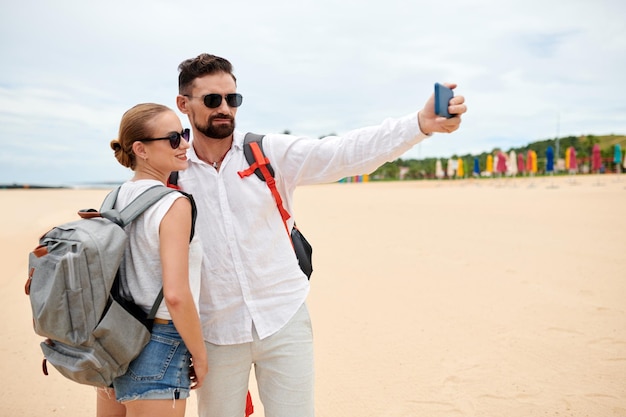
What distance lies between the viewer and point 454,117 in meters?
2.14

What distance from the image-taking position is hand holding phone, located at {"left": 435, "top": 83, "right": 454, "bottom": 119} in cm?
211

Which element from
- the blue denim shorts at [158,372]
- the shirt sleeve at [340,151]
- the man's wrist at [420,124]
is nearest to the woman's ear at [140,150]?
the shirt sleeve at [340,151]

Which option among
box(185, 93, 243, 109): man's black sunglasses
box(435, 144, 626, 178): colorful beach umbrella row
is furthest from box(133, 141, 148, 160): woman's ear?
box(435, 144, 626, 178): colorful beach umbrella row

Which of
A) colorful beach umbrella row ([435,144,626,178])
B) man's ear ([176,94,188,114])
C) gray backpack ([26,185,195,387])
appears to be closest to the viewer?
gray backpack ([26,185,195,387])

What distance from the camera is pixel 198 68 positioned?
2.57 m

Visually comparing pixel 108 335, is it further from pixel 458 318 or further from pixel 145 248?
pixel 458 318

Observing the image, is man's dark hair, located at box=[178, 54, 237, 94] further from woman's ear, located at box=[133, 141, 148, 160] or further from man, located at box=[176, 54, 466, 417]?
woman's ear, located at box=[133, 141, 148, 160]

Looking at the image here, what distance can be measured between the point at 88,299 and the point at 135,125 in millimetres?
790

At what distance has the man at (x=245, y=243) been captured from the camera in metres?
2.48

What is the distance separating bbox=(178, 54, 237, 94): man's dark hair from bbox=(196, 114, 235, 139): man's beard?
0.71 ft

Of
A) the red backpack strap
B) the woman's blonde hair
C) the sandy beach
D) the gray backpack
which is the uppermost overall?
the woman's blonde hair

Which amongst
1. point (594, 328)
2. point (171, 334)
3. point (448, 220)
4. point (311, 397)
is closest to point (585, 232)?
point (448, 220)

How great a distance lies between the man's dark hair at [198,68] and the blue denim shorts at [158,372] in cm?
124

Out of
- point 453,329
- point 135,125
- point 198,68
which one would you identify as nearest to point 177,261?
point 135,125
